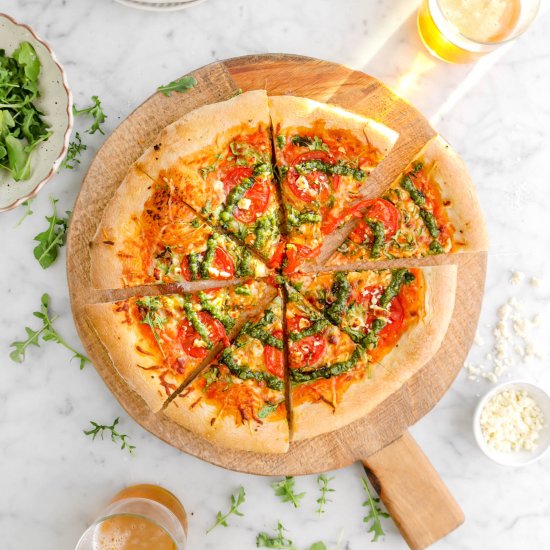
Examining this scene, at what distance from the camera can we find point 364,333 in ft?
17.2

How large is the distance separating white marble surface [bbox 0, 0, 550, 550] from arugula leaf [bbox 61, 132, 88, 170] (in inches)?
3.2

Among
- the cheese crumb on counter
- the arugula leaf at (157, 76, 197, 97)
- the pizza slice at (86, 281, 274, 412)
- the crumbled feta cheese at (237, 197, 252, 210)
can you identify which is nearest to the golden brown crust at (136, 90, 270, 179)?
the arugula leaf at (157, 76, 197, 97)

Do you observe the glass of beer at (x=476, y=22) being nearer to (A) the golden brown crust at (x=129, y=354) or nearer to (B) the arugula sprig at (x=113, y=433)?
(A) the golden brown crust at (x=129, y=354)

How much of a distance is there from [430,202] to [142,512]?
2.96 meters

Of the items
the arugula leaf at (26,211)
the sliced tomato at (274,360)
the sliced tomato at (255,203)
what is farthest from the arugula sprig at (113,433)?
the sliced tomato at (255,203)

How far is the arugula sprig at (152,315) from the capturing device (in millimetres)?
5082

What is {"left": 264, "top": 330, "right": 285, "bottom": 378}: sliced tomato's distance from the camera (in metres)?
5.23

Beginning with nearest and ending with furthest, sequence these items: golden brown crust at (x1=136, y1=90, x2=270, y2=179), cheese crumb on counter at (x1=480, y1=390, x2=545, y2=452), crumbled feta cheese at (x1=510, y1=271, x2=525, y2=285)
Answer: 1. golden brown crust at (x1=136, y1=90, x2=270, y2=179)
2. cheese crumb on counter at (x1=480, y1=390, x2=545, y2=452)
3. crumbled feta cheese at (x1=510, y1=271, x2=525, y2=285)

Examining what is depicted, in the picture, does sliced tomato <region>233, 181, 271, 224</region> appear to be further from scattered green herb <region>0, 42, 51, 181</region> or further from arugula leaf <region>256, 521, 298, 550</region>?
arugula leaf <region>256, 521, 298, 550</region>

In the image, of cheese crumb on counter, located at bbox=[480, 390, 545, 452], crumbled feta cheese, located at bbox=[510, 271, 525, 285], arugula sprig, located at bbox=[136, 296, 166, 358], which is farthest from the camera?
crumbled feta cheese, located at bbox=[510, 271, 525, 285]

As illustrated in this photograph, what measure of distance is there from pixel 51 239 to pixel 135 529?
7.03 ft

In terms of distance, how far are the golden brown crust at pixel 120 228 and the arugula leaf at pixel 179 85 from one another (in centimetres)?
65

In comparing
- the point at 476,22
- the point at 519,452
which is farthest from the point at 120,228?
the point at 519,452

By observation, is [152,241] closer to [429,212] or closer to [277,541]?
[429,212]
